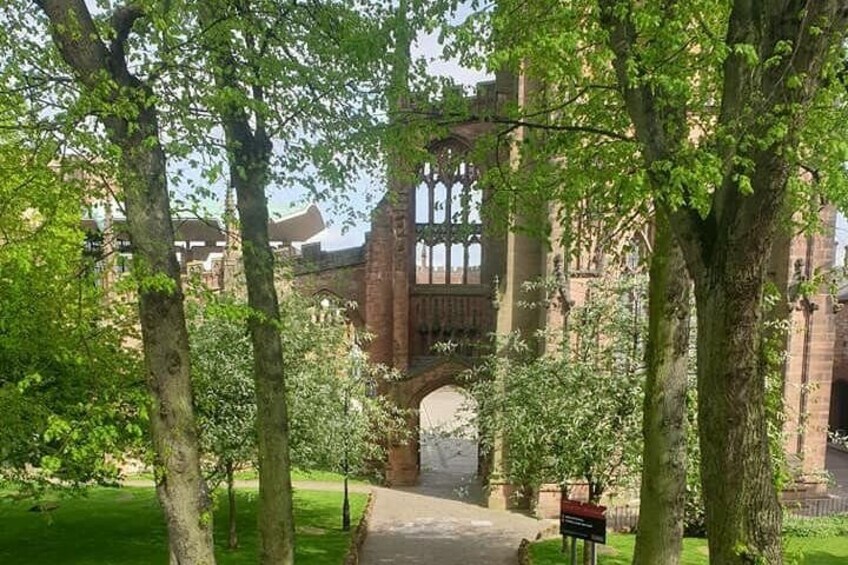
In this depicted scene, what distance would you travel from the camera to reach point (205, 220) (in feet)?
19.6

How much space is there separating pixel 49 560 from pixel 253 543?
13.8ft

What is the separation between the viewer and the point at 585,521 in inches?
314

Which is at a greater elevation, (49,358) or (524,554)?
(49,358)

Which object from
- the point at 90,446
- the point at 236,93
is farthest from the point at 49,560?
the point at 236,93

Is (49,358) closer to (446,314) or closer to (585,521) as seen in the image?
(585,521)

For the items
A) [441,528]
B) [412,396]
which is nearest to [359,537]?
[441,528]

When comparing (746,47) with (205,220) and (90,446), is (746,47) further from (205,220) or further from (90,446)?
(90,446)

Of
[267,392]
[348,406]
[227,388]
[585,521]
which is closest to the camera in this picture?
[267,392]

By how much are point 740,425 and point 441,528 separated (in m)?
14.0

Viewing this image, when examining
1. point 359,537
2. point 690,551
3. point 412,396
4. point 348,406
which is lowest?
point 359,537

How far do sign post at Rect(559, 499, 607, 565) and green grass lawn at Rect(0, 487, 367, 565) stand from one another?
260 inches

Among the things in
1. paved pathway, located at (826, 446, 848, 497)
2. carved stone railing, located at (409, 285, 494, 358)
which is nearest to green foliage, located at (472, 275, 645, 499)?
carved stone railing, located at (409, 285, 494, 358)

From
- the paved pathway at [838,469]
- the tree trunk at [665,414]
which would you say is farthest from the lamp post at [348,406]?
the paved pathway at [838,469]

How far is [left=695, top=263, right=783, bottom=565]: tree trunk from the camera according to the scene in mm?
4305
